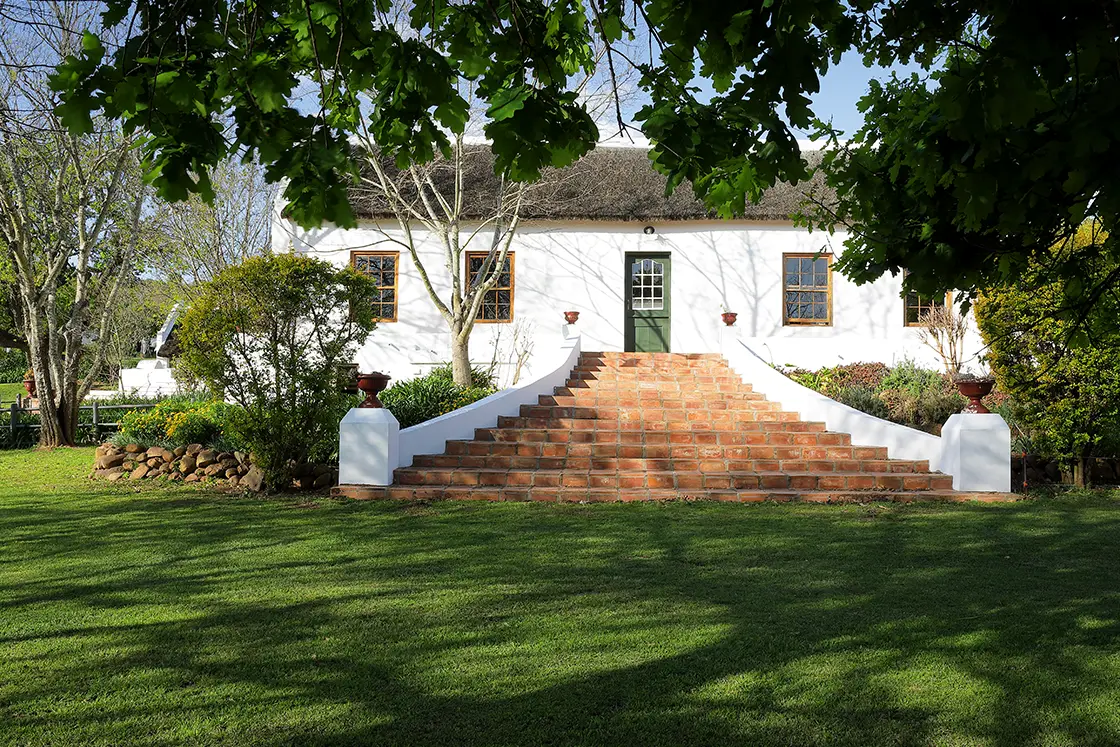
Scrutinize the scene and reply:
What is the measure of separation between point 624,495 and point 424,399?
4734mm

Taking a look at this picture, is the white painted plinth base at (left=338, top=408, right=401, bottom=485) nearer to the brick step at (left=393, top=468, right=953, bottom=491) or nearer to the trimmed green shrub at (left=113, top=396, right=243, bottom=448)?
the brick step at (left=393, top=468, right=953, bottom=491)

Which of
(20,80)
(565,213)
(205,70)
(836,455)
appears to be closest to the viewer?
(205,70)

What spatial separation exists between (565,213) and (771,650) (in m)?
14.4

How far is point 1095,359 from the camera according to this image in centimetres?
1003

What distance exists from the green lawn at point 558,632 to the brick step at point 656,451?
264 centimetres

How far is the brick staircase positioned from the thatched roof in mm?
5675

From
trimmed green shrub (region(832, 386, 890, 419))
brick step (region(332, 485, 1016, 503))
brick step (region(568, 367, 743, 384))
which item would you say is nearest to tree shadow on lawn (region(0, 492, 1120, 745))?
brick step (region(332, 485, 1016, 503))

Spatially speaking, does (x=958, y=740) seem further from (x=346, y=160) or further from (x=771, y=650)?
(x=346, y=160)

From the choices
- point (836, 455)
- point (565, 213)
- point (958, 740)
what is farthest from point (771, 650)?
point (565, 213)

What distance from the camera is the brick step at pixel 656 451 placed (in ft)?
36.6

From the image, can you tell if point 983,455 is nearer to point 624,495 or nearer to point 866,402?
point 624,495

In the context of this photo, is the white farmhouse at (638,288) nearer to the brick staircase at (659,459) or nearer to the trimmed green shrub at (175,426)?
the brick staircase at (659,459)

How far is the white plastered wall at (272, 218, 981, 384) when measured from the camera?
725 inches

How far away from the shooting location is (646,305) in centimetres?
1875
